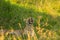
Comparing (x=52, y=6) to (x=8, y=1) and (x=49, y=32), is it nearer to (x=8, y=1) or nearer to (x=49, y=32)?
(x=8, y=1)

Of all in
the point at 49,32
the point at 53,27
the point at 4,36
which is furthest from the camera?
the point at 53,27

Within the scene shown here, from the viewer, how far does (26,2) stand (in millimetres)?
8711

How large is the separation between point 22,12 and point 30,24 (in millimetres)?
1727

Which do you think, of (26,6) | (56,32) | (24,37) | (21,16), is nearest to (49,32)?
(56,32)

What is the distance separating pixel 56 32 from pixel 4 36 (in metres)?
1.44

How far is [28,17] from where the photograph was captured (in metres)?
7.72

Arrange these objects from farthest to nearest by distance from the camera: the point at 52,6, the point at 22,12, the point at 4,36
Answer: the point at 52,6, the point at 22,12, the point at 4,36

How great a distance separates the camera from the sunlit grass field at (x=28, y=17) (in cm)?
641

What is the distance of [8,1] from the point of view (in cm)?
838

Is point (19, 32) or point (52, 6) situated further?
point (52, 6)

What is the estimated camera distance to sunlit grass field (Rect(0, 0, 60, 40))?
21.0 ft

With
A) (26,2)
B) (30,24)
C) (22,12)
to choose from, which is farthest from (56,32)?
(26,2)

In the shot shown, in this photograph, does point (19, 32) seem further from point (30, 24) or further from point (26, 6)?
point (26, 6)

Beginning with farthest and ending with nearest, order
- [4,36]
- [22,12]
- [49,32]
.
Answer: [22,12], [49,32], [4,36]
